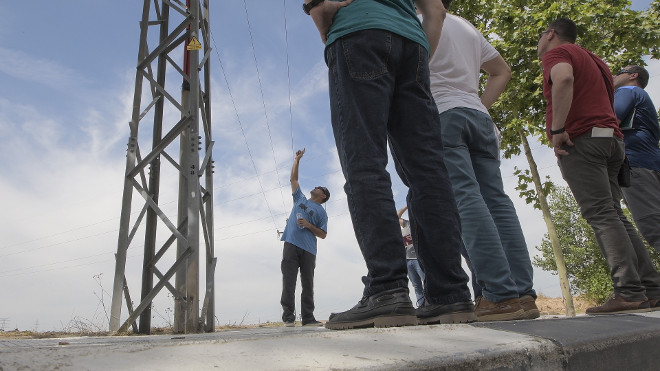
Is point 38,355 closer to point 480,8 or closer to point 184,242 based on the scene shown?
point 184,242

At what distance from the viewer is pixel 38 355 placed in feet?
2.34

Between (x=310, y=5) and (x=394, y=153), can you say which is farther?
(x=394, y=153)

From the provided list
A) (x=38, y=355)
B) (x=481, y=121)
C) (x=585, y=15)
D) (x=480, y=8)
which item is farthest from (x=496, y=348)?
(x=480, y=8)

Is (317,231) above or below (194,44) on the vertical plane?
below

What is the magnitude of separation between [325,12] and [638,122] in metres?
3.10

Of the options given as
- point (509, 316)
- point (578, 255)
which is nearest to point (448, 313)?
point (509, 316)

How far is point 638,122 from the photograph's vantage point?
12.6ft

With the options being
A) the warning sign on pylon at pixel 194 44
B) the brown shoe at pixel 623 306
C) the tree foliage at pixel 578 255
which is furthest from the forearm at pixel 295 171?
the tree foliage at pixel 578 255

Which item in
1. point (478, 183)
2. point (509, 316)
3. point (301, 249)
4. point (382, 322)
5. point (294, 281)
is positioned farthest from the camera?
point (301, 249)

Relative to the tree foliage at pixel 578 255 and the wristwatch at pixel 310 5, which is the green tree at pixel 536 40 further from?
the tree foliage at pixel 578 255

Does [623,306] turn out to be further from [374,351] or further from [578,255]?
[578,255]

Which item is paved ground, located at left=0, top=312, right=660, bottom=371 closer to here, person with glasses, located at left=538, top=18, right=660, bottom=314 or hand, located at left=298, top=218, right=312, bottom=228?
person with glasses, located at left=538, top=18, right=660, bottom=314

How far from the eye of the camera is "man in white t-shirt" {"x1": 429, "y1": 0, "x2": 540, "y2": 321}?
7.37 feet

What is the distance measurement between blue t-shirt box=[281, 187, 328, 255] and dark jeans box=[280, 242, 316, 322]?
0.08m
